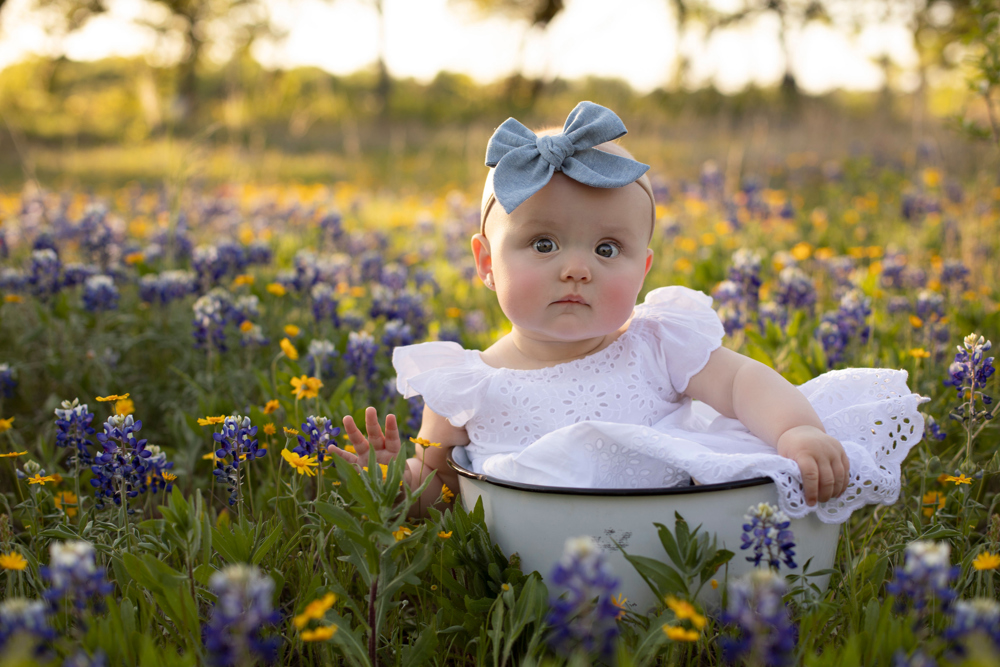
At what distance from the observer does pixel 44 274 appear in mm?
3414

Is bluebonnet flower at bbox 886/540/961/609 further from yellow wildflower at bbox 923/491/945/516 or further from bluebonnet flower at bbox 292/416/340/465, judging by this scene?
bluebonnet flower at bbox 292/416/340/465

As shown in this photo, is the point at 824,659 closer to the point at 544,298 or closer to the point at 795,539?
the point at 795,539

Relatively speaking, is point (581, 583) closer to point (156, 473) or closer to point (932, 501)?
point (156, 473)

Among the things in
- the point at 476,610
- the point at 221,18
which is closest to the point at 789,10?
the point at 221,18

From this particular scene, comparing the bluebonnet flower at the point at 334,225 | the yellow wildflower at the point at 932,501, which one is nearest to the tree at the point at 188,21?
the bluebonnet flower at the point at 334,225

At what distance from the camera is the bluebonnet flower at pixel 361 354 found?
285 centimetres

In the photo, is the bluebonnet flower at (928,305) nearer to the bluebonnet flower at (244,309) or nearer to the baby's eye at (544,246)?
the baby's eye at (544,246)

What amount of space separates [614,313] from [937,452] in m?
1.37

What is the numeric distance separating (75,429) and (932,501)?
247cm

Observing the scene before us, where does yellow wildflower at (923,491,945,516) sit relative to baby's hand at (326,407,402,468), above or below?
below

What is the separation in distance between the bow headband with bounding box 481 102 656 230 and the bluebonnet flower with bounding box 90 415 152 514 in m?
1.12

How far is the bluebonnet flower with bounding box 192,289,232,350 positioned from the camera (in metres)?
2.91

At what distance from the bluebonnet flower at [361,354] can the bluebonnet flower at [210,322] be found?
519mm

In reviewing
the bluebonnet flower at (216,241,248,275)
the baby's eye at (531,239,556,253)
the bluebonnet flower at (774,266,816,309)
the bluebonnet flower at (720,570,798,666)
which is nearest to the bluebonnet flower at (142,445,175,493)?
the baby's eye at (531,239,556,253)
